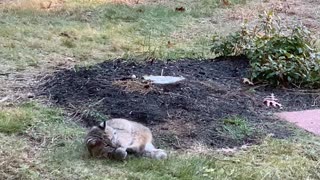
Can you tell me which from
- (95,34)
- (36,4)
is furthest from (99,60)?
(36,4)

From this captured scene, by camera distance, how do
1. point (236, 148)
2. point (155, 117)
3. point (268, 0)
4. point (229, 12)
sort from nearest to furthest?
point (236, 148) → point (155, 117) → point (229, 12) → point (268, 0)

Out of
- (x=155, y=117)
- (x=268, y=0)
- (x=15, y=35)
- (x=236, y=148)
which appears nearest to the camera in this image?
(x=236, y=148)

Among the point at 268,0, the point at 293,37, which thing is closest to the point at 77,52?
the point at 293,37

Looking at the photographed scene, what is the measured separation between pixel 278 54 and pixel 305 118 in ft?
3.29

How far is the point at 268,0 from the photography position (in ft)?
30.6

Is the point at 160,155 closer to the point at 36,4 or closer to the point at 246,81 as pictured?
the point at 246,81

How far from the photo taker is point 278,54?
5121 millimetres

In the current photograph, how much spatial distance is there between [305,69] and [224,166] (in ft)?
6.03

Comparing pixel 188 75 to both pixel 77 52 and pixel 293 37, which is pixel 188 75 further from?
pixel 77 52

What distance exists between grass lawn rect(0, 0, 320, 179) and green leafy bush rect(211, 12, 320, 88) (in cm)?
48

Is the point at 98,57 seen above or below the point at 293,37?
below

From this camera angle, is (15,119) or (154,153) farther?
(15,119)

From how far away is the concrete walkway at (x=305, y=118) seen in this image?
4036 mm

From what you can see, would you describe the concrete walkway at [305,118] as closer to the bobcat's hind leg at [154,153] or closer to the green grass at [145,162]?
the green grass at [145,162]
